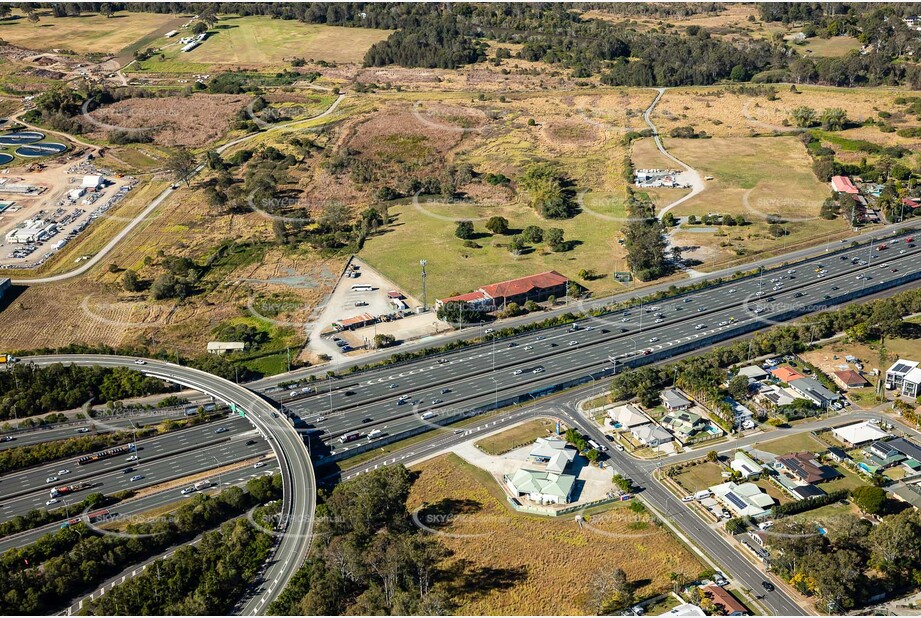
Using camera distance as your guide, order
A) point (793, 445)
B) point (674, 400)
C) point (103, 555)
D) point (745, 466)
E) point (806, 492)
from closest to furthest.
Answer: point (103, 555) → point (806, 492) → point (745, 466) → point (793, 445) → point (674, 400)

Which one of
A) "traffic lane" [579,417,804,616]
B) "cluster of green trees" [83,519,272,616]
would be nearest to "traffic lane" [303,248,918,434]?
"traffic lane" [579,417,804,616]

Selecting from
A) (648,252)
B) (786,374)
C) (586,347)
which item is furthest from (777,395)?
(648,252)

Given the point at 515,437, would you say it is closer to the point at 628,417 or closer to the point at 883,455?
the point at 628,417

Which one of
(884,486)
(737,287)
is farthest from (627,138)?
(884,486)

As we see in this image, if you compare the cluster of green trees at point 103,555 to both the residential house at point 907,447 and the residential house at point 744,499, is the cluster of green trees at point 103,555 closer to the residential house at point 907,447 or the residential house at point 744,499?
the residential house at point 744,499

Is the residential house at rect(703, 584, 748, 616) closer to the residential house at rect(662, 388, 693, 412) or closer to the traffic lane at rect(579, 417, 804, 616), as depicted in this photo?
the traffic lane at rect(579, 417, 804, 616)

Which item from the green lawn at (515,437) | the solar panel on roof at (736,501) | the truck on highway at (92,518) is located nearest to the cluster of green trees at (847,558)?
the solar panel on roof at (736,501)
